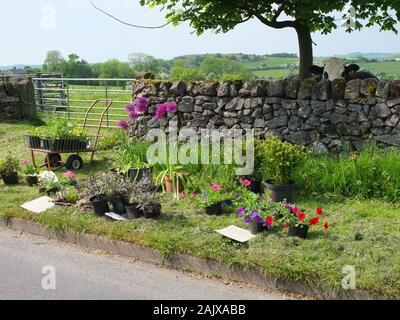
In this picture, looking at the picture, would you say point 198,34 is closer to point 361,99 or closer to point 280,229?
point 361,99

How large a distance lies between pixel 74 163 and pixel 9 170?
1160 mm

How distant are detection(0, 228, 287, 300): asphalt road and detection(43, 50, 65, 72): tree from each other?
19.3 meters

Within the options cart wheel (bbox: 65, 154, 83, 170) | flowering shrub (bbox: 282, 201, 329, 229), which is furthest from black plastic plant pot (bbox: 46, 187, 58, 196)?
flowering shrub (bbox: 282, 201, 329, 229)

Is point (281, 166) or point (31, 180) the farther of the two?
point (31, 180)

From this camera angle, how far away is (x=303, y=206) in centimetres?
589

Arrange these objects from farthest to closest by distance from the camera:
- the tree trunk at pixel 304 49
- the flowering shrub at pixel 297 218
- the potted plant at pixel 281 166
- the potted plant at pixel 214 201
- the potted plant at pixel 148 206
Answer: the tree trunk at pixel 304 49, the potted plant at pixel 281 166, the potted plant at pixel 214 201, the potted plant at pixel 148 206, the flowering shrub at pixel 297 218

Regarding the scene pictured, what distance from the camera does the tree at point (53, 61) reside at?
76.1 feet

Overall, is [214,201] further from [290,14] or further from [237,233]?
[290,14]

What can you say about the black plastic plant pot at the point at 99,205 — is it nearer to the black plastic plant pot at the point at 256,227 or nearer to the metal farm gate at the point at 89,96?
the black plastic plant pot at the point at 256,227

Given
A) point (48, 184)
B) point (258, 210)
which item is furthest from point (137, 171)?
point (258, 210)

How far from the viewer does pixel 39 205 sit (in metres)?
6.27

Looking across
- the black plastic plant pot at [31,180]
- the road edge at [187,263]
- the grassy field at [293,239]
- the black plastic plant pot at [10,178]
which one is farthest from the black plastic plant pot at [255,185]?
the black plastic plant pot at [10,178]

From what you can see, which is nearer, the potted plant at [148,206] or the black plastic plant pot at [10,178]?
the potted plant at [148,206]

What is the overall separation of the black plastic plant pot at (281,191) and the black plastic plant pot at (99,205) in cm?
201
